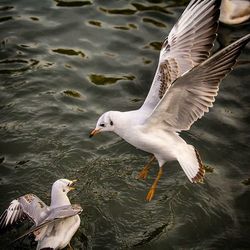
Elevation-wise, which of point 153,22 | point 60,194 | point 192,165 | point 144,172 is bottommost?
point 144,172

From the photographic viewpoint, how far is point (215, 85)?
19.8 feet

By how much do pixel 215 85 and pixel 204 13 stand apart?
108 centimetres

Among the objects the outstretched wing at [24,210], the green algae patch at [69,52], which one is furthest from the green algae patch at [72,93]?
the outstretched wing at [24,210]

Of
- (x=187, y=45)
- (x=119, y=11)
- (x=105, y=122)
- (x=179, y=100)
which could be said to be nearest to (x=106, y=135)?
(x=105, y=122)

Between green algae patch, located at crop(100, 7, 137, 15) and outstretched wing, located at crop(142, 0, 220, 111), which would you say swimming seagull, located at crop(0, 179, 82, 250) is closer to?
outstretched wing, located at crop(142, 0, 220, 111)

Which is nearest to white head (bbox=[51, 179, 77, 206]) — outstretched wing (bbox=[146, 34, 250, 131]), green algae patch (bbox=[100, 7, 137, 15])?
outstretched wing (bbox=[146, 34, 250, 131])

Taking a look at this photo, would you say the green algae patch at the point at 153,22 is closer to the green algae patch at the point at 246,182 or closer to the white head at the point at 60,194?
the green algae patch at the point at 246,182

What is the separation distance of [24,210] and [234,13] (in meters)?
6.24

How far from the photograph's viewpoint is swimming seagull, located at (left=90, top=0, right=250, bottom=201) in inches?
236

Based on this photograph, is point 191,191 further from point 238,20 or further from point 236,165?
point 238,20

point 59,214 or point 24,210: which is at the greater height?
point 59,214

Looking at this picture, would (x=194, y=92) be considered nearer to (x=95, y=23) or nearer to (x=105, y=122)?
(x=105, y=122)

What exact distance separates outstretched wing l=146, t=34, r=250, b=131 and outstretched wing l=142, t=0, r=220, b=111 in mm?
362

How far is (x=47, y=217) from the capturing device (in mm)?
5664
